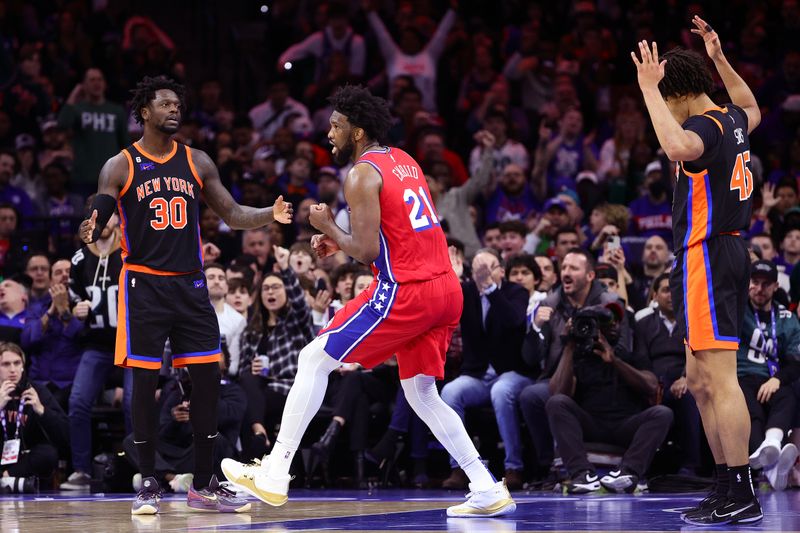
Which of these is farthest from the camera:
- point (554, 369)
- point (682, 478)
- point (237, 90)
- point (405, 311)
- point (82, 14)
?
point (237, 90)

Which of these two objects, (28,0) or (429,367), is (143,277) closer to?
(429,367)

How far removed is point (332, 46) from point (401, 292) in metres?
10.2

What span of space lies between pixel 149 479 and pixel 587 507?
95.8 inches

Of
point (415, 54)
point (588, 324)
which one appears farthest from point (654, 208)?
point (415, 54)

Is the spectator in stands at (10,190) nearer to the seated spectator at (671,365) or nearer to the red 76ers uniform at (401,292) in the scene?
the seated spectator at (671,365)

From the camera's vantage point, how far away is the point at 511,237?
11109 mm

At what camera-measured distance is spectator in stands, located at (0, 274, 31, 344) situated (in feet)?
32.9

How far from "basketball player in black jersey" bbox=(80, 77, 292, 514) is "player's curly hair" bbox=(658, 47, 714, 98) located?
2.21m

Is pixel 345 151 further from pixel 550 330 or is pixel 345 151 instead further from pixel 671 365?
pixel 671 365

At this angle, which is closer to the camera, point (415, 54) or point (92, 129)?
point (92, 129)

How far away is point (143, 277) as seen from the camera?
6.69 metres

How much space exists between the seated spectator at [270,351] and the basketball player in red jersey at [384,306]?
334cm

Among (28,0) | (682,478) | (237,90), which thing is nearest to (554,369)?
(682,478)

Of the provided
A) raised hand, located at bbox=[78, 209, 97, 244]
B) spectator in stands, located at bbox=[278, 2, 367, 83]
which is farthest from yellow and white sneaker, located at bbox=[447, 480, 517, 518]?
spectator in stands, located at bbox=[278, 2, 367, 83]
